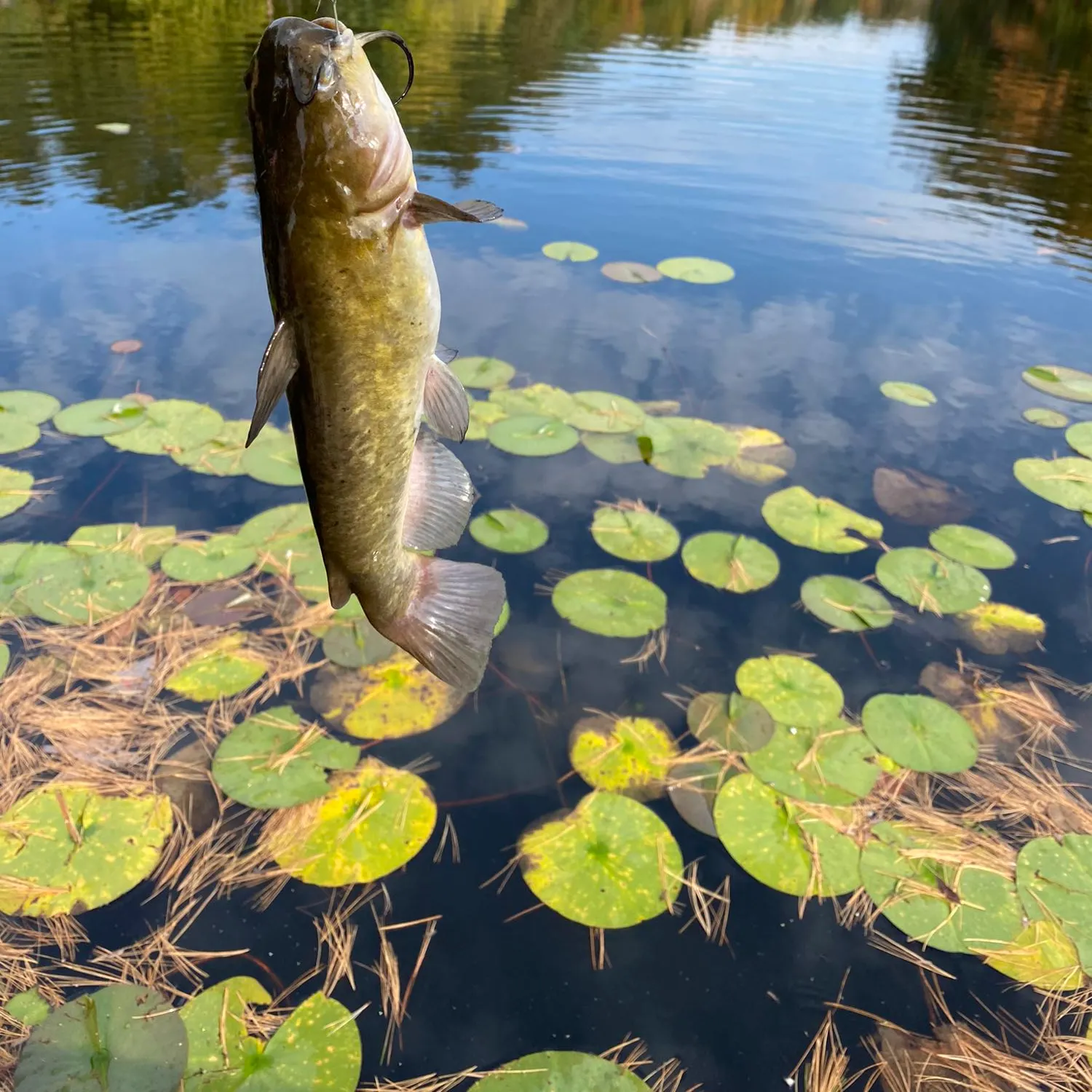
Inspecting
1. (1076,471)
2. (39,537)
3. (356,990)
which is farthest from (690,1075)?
(1076,471)

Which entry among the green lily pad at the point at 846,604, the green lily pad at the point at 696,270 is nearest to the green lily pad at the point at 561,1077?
the green lily pad at the point at 846,604

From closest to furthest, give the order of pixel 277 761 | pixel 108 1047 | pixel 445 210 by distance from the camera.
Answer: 1. pixel 445 210
2. pixel 108 1047
3. pixel 277 761

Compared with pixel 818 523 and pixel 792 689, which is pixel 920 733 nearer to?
pixel 792 689

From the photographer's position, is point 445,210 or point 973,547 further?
point 973,547

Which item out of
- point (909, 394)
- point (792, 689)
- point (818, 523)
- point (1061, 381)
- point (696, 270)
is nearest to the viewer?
point (792, 689)

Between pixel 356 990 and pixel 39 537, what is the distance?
297cm

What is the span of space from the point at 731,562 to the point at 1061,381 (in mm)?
3624

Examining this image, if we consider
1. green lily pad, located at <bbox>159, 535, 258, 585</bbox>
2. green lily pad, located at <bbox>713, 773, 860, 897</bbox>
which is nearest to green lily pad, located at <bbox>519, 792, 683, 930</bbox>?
green lily pad, located at <bbox>713, 773, 860, 897</bbox>

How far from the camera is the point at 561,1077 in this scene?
227 centimetres

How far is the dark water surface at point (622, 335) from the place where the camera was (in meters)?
2.63

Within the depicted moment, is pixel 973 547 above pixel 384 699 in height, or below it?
above

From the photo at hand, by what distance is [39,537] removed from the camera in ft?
13.6

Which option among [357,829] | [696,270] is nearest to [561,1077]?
[357,829]

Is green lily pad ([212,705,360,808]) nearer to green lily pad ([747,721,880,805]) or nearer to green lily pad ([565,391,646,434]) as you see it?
green lily pad ([747,721,880,805])
